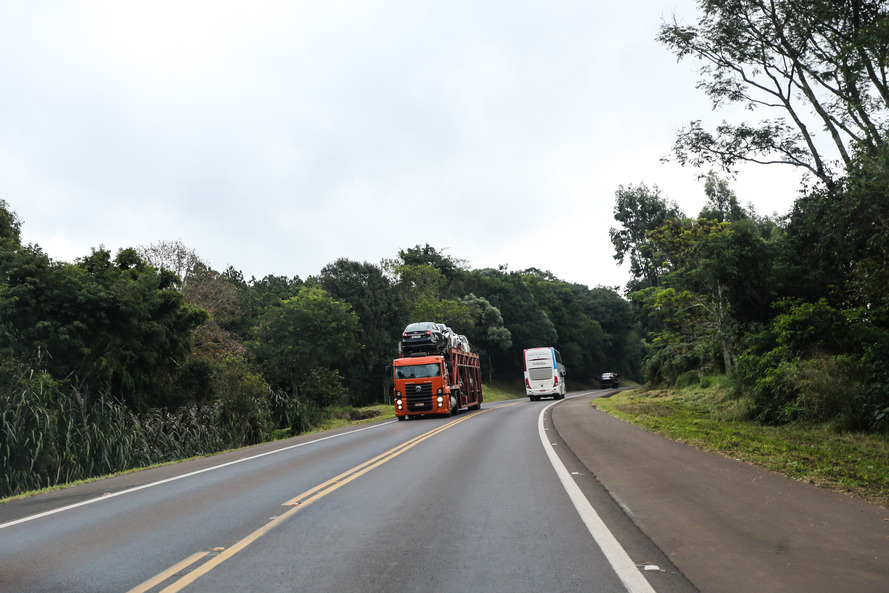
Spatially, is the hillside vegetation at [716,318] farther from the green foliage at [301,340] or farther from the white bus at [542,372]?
the white bus at [542,372]

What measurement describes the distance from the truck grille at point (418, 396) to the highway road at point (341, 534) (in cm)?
1756

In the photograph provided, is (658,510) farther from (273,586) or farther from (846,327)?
(846,327)

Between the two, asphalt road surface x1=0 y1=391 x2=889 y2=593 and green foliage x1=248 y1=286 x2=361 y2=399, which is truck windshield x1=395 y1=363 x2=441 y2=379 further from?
asphalt road surface x1=0 y1=391 x2=889 y2=593

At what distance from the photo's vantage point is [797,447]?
12117mm

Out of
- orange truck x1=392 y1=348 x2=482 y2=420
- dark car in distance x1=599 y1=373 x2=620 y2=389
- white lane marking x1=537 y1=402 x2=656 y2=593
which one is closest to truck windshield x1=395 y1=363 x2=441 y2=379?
orange truck x1=392 y1=348 x2=482 y2=420

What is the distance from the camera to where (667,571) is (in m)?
5.16

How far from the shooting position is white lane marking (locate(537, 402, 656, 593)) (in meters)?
4.87

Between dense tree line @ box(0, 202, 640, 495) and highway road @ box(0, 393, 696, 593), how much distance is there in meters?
6.73

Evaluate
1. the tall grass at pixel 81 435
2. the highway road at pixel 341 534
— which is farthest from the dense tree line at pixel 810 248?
the tall grass at pixel 81 435

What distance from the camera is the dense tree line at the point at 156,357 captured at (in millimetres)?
18047

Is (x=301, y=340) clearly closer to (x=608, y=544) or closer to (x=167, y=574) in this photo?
(x=167, y=574)

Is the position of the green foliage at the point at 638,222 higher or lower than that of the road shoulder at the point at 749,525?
higher

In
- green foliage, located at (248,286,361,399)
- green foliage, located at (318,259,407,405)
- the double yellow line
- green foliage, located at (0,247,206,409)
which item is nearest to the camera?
the double yellow line

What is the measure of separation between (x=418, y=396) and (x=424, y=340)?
2789 mm
